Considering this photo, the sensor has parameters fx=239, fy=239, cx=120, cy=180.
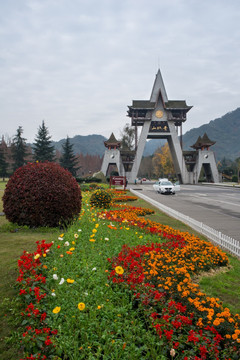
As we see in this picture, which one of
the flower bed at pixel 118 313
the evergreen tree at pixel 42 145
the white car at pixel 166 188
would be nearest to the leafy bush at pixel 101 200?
the flower bed at pixel 118 313

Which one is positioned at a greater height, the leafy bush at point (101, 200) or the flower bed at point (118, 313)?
the leafy bush at point (101, 200)

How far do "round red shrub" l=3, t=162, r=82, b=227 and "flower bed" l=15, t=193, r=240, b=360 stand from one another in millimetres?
3000

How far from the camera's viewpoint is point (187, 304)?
10.2ft

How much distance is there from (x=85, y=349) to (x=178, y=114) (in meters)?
52.1

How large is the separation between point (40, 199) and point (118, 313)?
515cm

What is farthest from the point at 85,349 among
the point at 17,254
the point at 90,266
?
the point at 17,254

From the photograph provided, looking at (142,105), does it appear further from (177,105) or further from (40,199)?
(40,199)

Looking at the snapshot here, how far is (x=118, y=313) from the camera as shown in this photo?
9.64 feet

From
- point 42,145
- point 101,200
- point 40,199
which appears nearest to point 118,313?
point 40,199

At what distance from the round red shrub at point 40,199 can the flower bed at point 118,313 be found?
9.84 ft

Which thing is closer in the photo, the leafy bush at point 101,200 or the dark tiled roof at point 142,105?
the leafy bush at point 101,200

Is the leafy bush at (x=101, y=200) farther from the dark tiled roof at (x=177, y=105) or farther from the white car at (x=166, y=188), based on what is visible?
the dark tiled roof at (x=177, y=105)

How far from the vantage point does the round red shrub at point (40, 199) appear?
739 cm

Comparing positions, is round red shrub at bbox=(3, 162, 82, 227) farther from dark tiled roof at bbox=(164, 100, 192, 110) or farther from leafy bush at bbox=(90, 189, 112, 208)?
dark tiled roof at bbox=(164, 100, 192, 110)
